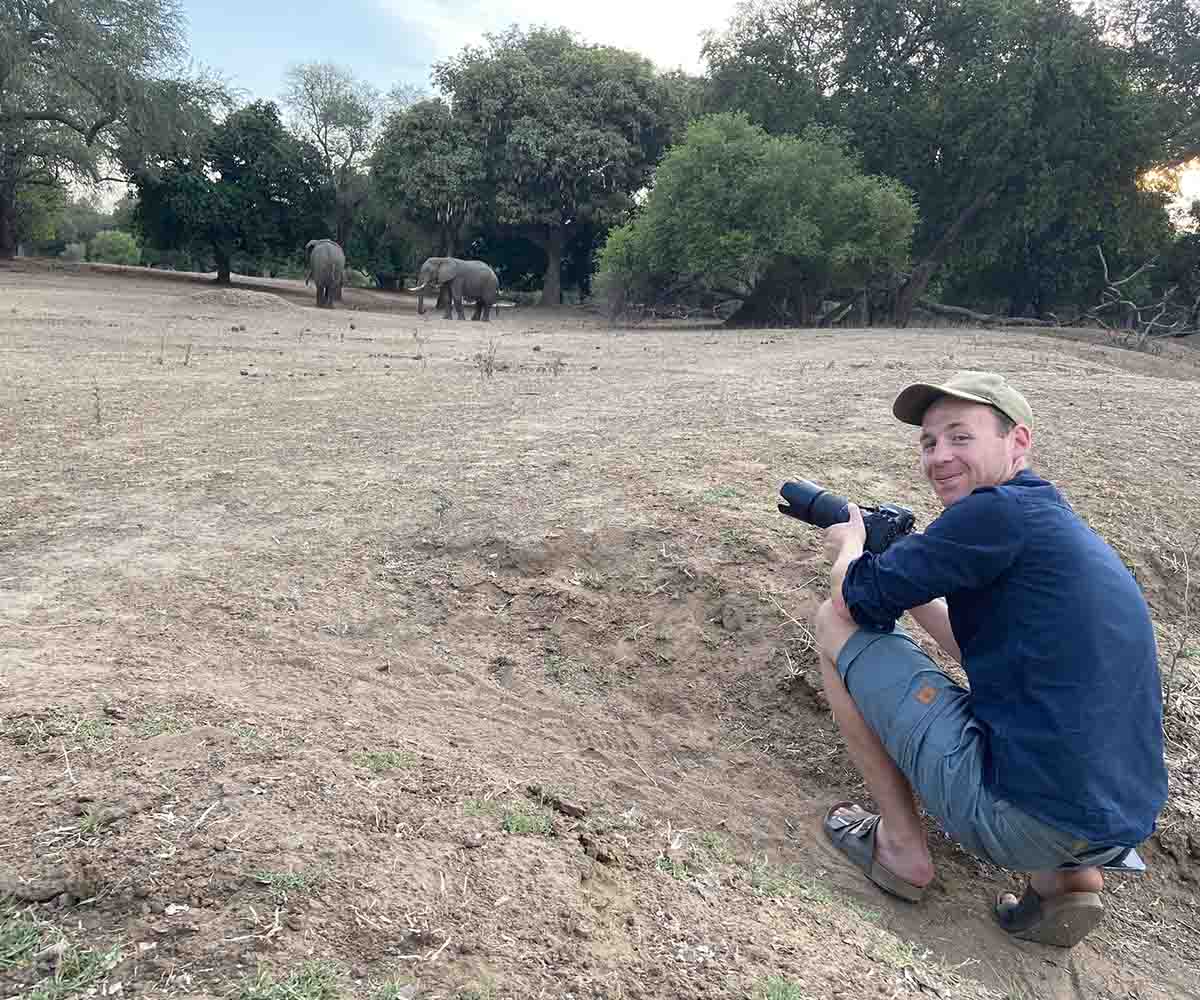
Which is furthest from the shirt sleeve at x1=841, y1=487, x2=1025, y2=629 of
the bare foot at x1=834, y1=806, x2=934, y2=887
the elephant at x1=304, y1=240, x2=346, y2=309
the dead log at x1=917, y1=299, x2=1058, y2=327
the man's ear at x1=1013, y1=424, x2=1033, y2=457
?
the dead log at x1=917, y1=299, x2=1058, y2=327

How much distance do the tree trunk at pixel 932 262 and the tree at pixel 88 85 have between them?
68.9 ft

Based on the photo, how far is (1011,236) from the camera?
23.5m

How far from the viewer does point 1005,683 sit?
221 centimetres

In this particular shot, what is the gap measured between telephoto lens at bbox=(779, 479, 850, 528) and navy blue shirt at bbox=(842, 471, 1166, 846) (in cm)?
44

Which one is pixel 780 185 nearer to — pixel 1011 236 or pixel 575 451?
pixel 1011 236

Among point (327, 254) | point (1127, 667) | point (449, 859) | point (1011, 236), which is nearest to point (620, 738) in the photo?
point (449, 859)

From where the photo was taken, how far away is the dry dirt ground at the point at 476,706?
5.86 feet

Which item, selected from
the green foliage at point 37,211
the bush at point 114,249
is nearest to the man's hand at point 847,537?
the green foliage at point 37,211

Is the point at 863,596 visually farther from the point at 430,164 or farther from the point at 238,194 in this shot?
the point at 238,194

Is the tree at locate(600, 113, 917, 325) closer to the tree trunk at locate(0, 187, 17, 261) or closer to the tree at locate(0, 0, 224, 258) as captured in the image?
the tree at locate(0, 0, 224, 258)

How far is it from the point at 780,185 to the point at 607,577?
54.5ft

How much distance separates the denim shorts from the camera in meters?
2.18

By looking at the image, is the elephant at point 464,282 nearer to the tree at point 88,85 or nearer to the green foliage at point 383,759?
the tree at point 88,85

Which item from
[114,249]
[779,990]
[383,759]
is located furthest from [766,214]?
[114,249]
